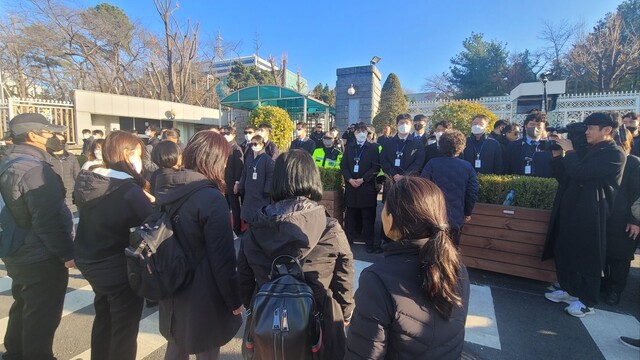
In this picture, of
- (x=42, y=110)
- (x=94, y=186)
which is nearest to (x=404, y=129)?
(x=94, y=186)

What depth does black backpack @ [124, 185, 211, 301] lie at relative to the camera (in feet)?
5.58

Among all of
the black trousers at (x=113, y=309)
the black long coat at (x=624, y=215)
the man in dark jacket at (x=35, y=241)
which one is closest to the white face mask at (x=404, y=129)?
the black long coat at (x=624, y=215)

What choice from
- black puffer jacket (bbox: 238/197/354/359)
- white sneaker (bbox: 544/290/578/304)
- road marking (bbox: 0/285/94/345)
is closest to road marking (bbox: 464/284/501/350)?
white sneaker (bbox: 544/290/578/304)

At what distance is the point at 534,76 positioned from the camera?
95.0 ft

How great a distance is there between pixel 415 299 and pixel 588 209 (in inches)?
125

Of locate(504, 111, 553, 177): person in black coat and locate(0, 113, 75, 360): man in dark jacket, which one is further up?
locate(504, 111, 553, 177): person in black coat

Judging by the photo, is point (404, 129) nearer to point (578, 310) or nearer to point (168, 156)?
point (578, 310)

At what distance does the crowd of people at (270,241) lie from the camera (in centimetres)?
132

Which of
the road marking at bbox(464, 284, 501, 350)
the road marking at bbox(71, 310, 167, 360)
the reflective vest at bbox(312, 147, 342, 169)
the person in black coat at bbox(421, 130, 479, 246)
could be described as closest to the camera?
the road marking at bbox(71, 310, 167, 360)

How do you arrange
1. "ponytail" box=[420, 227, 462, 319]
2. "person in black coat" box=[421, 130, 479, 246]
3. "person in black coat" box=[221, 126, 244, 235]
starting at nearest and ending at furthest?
"ponytail" box=[420, 227, 462, 319] → "person in black coat" box=[421, 130, 479, 246] → "person in black coat" box=[221, 126, 244, 235]

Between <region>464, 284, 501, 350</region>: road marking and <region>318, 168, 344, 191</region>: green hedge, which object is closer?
<region>464, 284, 501, 350</region>: road marking

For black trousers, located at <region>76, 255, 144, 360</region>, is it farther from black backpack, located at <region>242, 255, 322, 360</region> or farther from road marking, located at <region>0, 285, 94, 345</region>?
road marking, located at <region>0, 285, 94, 345</region>

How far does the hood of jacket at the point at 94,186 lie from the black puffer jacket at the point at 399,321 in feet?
5.96

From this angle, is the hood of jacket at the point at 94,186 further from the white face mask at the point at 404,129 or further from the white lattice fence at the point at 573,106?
the white lattice fence at the point at 573,106
